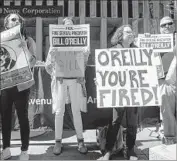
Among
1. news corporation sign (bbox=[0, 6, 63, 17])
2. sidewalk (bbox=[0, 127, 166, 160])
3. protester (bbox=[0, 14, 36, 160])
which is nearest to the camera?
protester (bbox=[0, 14, 36, 160])

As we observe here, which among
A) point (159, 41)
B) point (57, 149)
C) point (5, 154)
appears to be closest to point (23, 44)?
point (5, 154)

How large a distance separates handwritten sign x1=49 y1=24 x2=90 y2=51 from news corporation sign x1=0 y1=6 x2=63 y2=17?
28.5 meters

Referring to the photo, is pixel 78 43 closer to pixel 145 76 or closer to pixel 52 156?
pixel 145 76

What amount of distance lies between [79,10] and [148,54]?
1251 inches

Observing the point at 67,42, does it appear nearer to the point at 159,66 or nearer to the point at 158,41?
the point at 159,66

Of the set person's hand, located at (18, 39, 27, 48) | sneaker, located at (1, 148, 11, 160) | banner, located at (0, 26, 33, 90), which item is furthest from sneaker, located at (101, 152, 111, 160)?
person's hand, located at (18, 39, 27, 48)

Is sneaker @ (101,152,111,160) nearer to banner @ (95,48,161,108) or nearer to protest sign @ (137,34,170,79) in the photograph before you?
banner @ (95,48,161,108)

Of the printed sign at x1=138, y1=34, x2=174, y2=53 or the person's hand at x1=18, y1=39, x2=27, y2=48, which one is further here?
the printed sign at x1=138, y1=34, x2=174, y2=53

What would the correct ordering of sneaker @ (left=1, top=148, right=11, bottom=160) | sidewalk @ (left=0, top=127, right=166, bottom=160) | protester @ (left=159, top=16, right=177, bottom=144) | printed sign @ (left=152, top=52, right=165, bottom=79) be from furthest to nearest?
protester @ (left=159, top=16, right=177, bottom=144) < sidewalk @ (left=0, top=127, right=166, bottom=160) < printed sign @ (left=152, top=52, right=165, bottom=79) < sneaker @ (left=1, top=148, right=11, bottom=160)

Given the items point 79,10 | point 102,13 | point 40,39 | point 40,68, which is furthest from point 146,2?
point 40,68

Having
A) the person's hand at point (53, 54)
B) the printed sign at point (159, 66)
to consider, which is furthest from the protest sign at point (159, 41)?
the person's hand at point (53, 54)

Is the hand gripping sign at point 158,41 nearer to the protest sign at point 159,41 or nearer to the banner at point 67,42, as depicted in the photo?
the protest sign at point 159,41

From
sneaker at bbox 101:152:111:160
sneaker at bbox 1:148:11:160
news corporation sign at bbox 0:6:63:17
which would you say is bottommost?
sneaker at bbox 101:152:111:160

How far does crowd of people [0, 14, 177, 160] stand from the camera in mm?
3747
